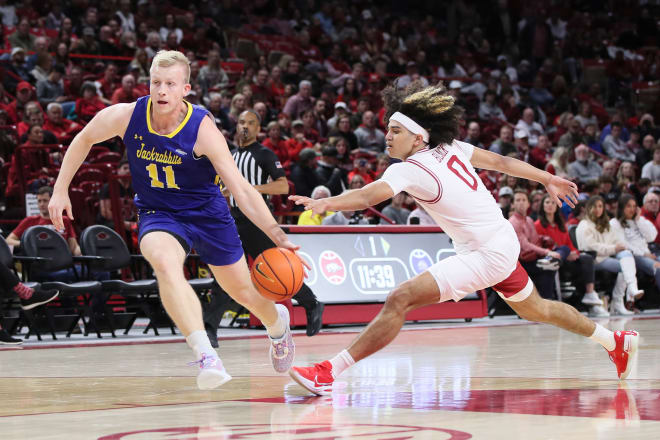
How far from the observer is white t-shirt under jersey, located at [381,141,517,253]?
546 cm

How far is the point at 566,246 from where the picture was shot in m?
14.1

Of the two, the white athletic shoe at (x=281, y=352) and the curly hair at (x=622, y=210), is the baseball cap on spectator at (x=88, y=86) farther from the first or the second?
the white athletic shoe at (x=281, y=352)

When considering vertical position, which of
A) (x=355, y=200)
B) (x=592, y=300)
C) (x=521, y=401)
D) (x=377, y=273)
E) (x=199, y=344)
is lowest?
(x=592, y=300)

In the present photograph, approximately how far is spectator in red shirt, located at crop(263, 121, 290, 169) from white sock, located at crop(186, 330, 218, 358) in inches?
416

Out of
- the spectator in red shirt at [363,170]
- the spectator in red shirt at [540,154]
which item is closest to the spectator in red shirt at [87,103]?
the spectator in red shirt at [363,170]

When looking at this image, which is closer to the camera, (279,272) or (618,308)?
(279,272)

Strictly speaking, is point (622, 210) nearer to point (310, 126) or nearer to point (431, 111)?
point (310, 126)

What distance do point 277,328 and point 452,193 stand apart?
149cm

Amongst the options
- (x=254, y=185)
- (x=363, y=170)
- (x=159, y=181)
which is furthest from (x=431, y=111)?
(x=363, y=170)

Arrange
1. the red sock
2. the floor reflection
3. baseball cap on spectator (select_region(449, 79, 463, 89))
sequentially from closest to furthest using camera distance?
the floor reflection → the red sock → baseball cap on spectator (select_region(449, 79, 463, 89))

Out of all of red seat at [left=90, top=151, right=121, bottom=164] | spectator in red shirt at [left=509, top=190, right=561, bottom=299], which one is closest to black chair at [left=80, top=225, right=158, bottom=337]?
red seat at [left=90, top=151, right=121, bottom=164]

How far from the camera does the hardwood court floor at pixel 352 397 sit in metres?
4.04

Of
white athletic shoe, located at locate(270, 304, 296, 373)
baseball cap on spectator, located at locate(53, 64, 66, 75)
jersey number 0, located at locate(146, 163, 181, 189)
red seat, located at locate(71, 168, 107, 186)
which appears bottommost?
white athletic shoe, located at locate(270, 304, 296, 373)

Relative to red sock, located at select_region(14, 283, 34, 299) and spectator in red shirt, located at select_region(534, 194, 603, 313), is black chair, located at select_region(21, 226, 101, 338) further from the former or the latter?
spectator in red shirt, located at select_region(534, 194, 603, 313)
